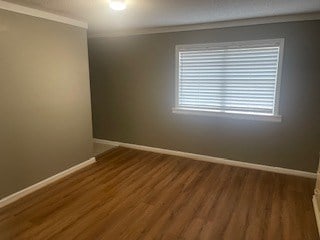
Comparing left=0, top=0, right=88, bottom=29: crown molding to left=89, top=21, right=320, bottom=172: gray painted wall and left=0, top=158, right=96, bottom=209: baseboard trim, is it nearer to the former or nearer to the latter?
left=89, top=21, right=320, bottom=172: gray painted wall

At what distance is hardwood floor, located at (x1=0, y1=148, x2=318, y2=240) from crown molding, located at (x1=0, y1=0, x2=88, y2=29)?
218 cm

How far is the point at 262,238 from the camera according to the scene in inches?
85.5

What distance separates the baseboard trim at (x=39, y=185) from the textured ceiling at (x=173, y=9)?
2.19 metres

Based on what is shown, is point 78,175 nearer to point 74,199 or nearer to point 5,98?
point 74,199

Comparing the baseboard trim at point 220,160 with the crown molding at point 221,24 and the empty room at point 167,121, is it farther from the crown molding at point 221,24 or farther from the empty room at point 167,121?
the crown molding at point 221,24

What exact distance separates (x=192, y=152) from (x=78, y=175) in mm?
1928

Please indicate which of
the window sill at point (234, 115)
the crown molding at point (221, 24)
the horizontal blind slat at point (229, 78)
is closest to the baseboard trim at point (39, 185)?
the window sill at point (234, 115)

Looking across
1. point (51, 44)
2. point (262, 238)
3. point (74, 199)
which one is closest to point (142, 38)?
point (51, 44)

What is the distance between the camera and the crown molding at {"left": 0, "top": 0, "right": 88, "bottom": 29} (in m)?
2.57

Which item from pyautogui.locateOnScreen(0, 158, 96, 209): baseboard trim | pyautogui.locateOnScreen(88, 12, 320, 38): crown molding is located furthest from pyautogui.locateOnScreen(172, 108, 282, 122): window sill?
pyautogui.locateOnScreen(0, 158, 96, 209): baseboard trim

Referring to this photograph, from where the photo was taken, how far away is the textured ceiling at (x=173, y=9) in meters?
2.55

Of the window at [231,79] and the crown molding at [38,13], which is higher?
the crown molding at [38,13]

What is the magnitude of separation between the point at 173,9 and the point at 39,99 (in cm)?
202

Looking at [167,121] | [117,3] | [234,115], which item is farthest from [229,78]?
[117,3]
